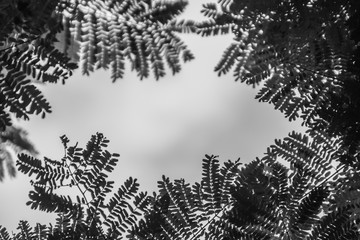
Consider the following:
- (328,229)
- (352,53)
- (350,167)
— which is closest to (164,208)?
(328,229)

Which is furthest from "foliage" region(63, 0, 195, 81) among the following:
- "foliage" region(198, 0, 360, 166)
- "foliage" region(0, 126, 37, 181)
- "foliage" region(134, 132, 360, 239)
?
"foliage" region(0, 126, 37, 181)

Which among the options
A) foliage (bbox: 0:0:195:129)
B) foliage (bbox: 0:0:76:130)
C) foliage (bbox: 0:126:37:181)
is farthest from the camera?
foliage (bbox: 0:126:37:181)

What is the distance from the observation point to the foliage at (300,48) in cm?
289

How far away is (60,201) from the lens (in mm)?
2609

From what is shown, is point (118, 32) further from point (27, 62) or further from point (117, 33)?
point (27, 62)

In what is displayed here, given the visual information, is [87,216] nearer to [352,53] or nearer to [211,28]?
[211,28]

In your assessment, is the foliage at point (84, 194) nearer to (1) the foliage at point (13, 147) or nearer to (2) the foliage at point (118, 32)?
(2) the foliage at point (118, 32)

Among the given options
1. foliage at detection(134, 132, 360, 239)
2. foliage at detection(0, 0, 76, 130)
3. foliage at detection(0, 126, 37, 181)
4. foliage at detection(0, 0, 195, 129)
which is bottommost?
foliage at detection(134, 132, 360, 239)

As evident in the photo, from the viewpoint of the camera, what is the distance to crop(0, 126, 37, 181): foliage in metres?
4.49

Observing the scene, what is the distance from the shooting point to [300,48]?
328 cm

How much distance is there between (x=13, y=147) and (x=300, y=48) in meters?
2.71

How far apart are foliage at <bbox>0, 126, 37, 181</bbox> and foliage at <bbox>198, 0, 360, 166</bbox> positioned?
217 centimetres

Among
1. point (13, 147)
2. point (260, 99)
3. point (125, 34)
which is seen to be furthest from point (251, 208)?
point (13, 147)

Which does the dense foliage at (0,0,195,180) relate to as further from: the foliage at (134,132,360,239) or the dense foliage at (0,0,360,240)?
the foliage at (134,132,360,239)
